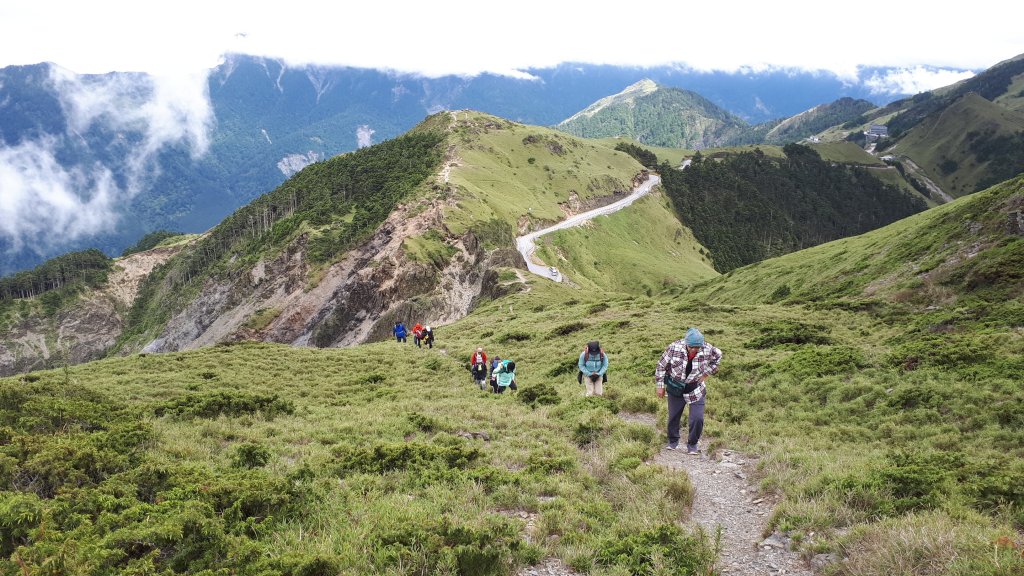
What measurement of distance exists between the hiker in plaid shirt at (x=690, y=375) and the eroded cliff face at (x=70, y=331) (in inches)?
6200

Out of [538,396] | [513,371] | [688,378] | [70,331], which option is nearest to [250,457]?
[688,378]

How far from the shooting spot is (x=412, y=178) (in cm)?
10181

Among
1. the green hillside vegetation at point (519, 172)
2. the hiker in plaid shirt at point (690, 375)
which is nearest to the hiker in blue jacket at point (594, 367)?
the hiker in plaid shirt at point (690, 375)

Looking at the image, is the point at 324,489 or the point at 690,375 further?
the point at 690,375

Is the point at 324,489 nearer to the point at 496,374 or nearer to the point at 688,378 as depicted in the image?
the point at 688,378

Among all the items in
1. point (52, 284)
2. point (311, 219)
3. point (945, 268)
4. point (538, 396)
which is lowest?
point (538, 396)

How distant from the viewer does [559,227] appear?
110 meters

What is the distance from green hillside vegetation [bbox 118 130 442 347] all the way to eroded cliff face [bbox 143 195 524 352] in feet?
15.9

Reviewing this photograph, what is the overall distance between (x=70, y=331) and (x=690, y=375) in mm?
179897

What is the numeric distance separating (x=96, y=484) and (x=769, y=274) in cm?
5774

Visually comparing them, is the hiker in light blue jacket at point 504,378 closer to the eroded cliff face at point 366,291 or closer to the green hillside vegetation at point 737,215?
the eroded cliff face at point 366,291

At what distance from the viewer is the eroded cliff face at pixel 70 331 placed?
5034 inches

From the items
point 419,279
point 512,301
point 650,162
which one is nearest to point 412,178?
point 419,279

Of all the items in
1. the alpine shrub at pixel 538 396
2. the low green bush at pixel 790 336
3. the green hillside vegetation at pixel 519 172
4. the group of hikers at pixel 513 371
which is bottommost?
the low green bush at pixel 790 336
